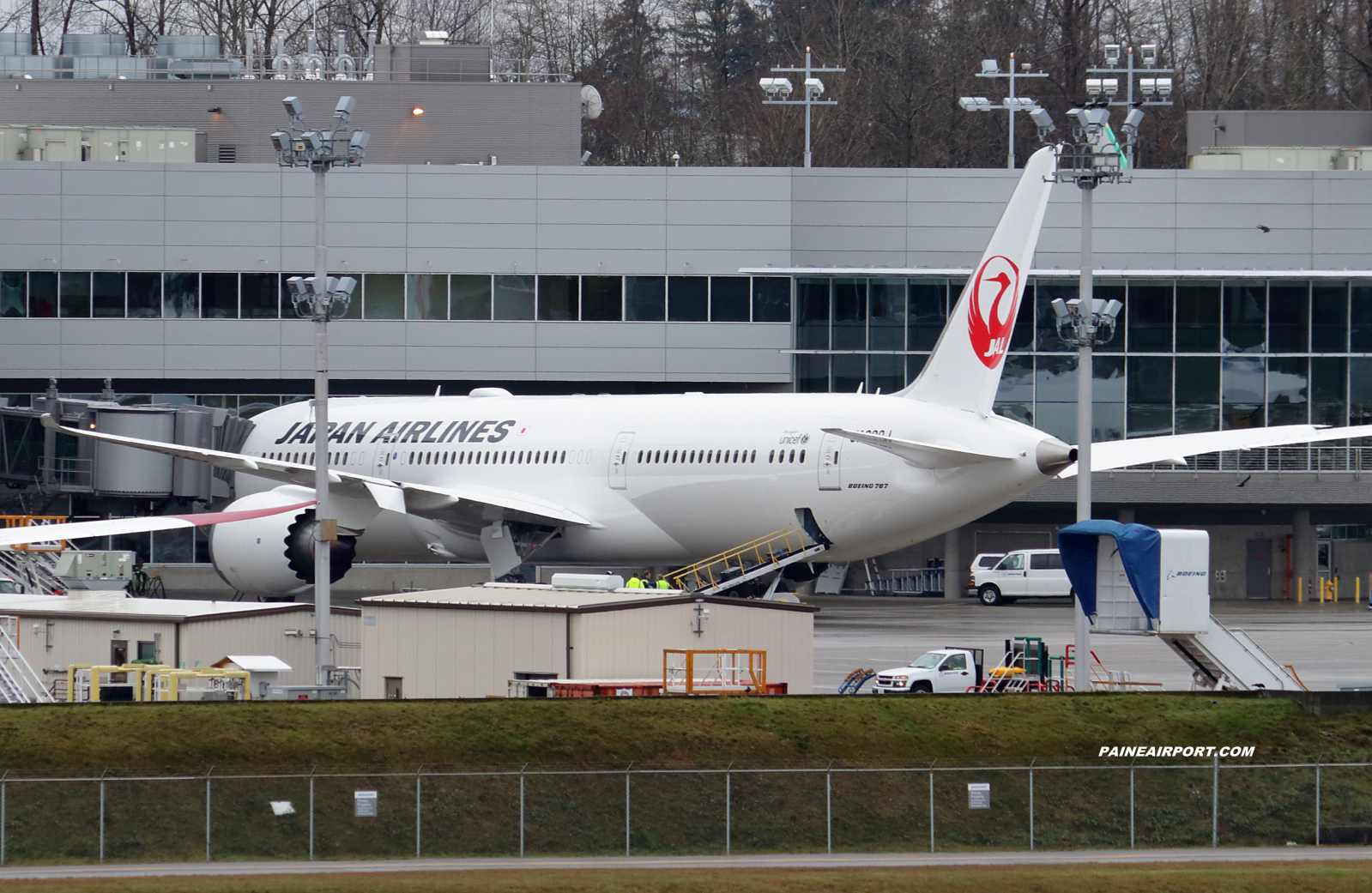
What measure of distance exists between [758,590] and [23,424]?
20.0 meters

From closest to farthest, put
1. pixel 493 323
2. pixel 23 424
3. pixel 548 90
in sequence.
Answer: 1. pixel 23 424
2. pixel 493 323
3. pixel 548 90

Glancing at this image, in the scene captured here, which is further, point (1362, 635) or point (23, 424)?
point (23, 424)

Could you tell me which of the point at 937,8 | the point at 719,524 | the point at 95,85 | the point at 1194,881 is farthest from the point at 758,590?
the point at 937,8

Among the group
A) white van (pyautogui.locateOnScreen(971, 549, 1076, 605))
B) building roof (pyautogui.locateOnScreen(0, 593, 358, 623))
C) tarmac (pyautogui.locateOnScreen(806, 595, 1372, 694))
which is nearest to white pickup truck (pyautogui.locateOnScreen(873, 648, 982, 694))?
tarmac (pyautogui.locateOnScreen(806, 595, 1372, 694))

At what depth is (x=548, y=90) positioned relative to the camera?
59625 millimetres

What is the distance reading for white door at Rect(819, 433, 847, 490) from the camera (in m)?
36.6

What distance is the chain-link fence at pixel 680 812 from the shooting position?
20047mm

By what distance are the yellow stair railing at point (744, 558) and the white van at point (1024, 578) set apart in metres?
13.6

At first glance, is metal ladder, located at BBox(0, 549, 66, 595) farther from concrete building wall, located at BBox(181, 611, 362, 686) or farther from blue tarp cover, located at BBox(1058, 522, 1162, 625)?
blue tarp cover, located at BBox(1058, 522, 1162, 625)

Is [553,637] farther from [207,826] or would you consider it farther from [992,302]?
[992,302]

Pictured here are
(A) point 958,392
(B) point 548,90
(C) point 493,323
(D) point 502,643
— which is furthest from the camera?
(B) point 548,90

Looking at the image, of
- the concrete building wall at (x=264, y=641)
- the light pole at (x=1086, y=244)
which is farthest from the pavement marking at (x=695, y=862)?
the concrete building wall at (x=264, y=641)

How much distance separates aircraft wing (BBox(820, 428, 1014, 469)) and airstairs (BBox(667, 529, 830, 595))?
2949 millimetres

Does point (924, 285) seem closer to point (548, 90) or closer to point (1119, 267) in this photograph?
point (1119, 267)
